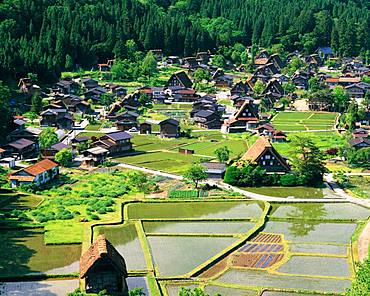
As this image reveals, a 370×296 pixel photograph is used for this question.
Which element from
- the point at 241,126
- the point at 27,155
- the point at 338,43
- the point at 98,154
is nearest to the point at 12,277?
the point at 98,154

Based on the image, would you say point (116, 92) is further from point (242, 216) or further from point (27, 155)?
point (242, 216)

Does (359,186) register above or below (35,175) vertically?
below

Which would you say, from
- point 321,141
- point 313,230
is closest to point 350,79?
point 321,141

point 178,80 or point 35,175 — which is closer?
point 35,175

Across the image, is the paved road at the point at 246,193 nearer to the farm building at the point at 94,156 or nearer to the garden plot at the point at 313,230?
the farm building at the point at 94,156

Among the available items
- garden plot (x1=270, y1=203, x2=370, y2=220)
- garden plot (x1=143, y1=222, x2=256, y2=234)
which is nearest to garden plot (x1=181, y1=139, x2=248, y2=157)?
garden plot (x1=270, y1=203, x2=370, y2=220)

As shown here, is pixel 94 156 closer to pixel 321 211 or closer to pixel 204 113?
pixel 321 211
